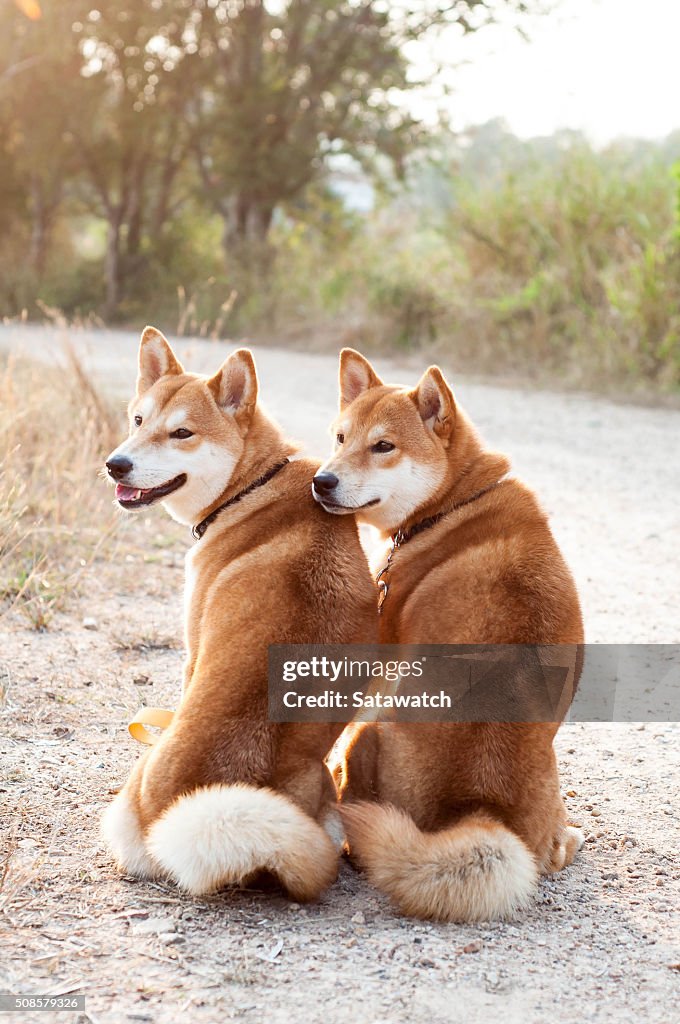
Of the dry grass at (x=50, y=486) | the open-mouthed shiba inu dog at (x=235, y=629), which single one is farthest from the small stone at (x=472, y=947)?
the dry grass at (x=50, y=486)

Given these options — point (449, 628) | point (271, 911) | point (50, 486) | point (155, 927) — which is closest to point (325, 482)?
point (449, 628)

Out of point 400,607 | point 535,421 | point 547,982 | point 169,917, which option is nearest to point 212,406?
point 400,607

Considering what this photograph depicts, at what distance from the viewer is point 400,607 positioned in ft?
Answer: 11.1

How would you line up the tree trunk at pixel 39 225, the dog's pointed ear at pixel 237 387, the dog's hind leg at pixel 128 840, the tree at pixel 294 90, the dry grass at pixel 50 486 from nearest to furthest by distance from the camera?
the dog's hind leg at pixel 128 840 → the dog's pointed ear at pixel 237 387 → the dry grass at pixel 50 486 → the tree at pixel 294 90 → the tree trunk at pixel 39 225

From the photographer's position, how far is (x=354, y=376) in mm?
4027

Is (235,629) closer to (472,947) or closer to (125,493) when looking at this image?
(125,493)

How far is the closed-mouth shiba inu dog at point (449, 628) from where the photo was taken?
9.50 feet

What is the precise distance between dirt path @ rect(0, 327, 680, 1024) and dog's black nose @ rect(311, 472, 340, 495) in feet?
3.95

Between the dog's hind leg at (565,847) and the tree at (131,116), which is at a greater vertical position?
the tree at (131,116)

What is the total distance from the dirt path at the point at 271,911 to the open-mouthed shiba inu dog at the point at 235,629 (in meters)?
0.16

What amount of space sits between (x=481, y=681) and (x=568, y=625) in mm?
337

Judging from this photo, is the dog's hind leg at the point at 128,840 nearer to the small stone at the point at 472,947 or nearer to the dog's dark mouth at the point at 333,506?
the small stone at the point at 472,947

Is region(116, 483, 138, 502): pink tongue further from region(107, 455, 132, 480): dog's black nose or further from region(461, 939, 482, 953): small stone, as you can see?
region(461, 939, 482, 953): small stone

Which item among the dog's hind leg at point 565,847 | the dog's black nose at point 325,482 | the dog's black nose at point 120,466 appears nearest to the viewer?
the dog's hind leg at point 565,847
